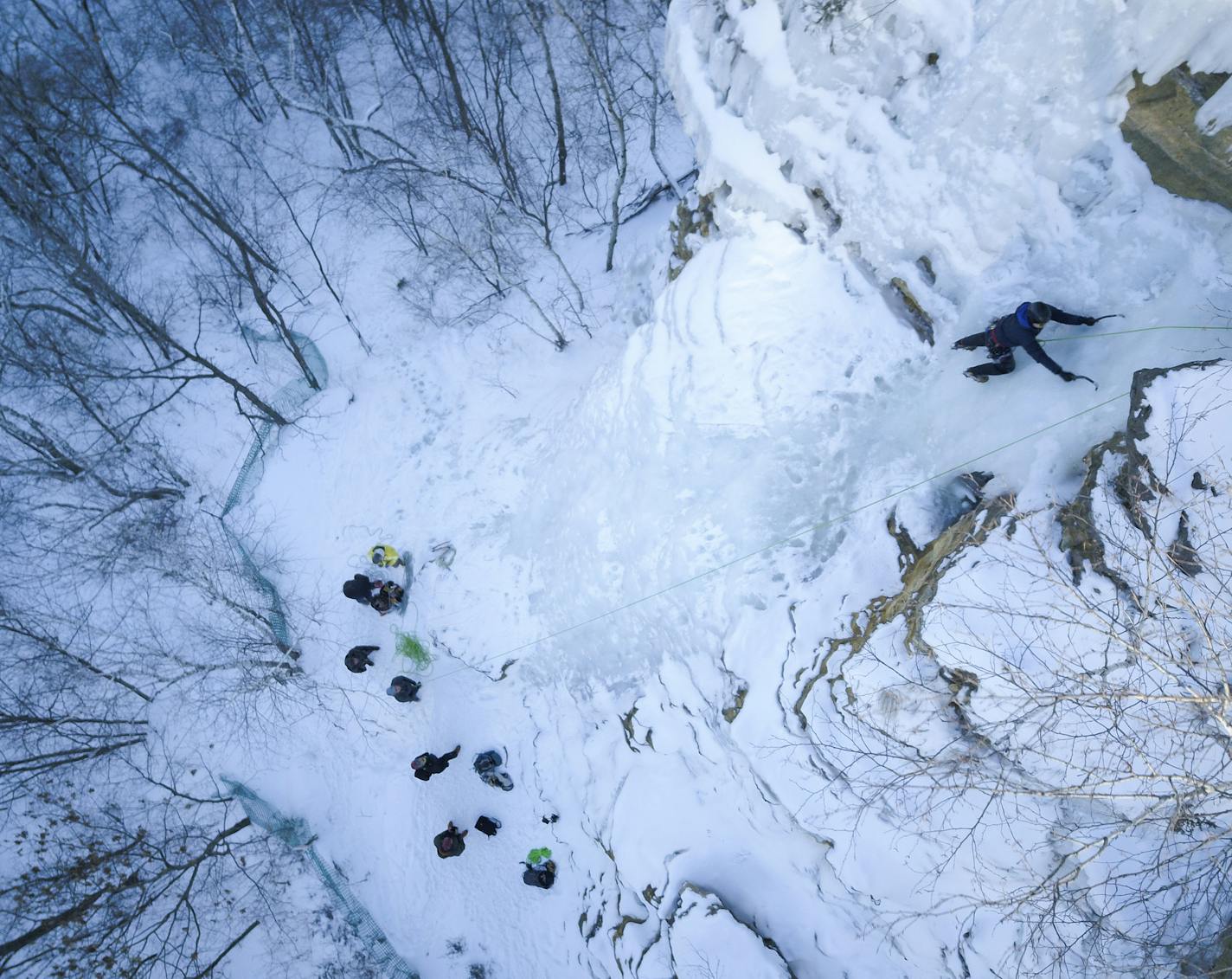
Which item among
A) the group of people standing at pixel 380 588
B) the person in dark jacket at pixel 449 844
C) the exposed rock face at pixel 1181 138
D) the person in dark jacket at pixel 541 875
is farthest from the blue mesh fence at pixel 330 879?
the exposed rock face at pixel 1181 138

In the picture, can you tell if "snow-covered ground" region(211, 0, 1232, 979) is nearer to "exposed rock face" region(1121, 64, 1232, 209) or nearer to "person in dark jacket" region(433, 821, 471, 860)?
"exposed rock face" region(1121, 64, 1232, 209)

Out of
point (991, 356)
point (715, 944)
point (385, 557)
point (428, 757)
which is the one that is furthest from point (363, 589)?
point (991, 356)

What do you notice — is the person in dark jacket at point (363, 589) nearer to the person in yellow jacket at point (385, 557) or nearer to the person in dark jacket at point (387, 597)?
the person in dark jacket at point (387, 597)

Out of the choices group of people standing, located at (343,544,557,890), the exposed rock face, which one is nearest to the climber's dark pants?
the exposed rock face

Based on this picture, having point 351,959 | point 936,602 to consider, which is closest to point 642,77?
point 936,602

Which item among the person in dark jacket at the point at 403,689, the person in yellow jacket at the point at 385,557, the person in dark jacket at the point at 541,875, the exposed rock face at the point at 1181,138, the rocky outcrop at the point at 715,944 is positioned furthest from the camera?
the person in yellow jacket at the point at 385,557

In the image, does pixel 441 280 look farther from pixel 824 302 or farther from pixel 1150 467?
pixel 1150 467
